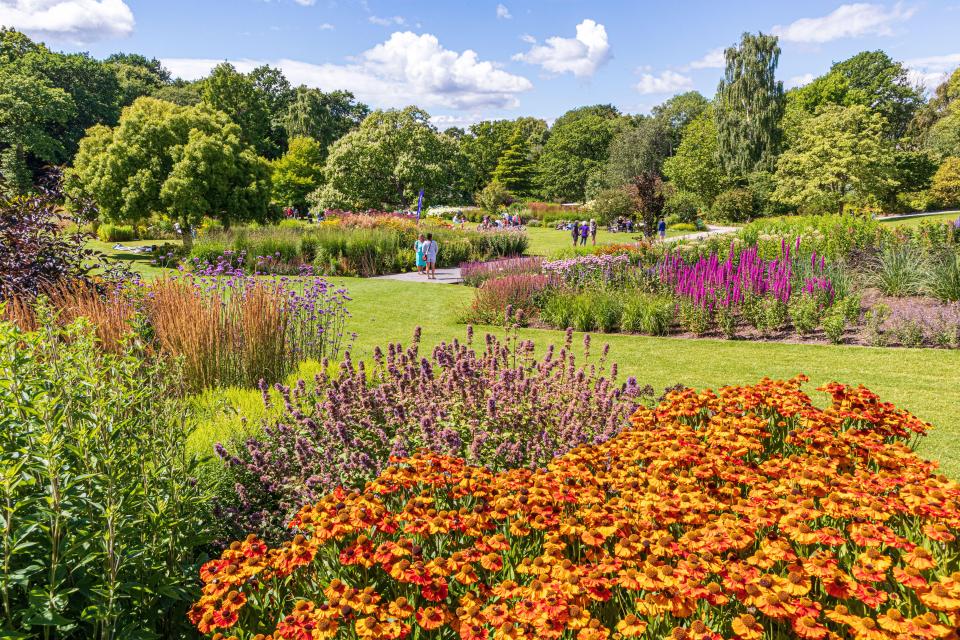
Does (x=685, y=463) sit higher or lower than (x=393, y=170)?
lower

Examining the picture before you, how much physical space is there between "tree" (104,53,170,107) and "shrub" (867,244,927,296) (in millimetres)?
56073

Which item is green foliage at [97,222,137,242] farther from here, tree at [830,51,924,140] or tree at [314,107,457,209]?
tree at [830,51,924,140]

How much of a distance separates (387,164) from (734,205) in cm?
2411

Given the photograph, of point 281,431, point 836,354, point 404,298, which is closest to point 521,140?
point 404,298

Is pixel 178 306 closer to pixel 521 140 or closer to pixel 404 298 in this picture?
pixel 404 298

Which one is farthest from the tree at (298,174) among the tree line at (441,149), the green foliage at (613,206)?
the green foliage at (613,206)

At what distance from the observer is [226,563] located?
83.6 inches

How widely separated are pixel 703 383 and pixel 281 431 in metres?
5.23

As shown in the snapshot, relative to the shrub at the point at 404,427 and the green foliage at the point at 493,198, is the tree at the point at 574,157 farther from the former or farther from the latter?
the shrub at the point at 404,427

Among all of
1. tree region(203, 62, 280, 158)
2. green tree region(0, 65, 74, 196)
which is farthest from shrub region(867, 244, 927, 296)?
tree region(203, 62, 280, 158)

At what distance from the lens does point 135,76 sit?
6506cm

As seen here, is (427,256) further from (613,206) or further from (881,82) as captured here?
(881,82)

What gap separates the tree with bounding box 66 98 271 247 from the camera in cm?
1927

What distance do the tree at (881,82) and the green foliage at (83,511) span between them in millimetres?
64197
